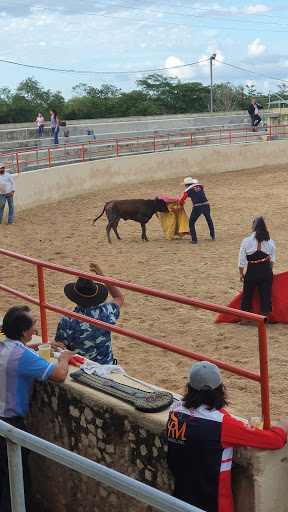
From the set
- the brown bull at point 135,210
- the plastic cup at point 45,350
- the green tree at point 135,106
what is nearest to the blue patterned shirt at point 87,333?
the plastic cup at point 45,350

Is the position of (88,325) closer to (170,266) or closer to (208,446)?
(208,446)

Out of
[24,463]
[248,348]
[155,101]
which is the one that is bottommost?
[248,348]

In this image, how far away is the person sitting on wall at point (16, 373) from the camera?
393 centimetres

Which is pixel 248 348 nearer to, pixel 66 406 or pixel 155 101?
pixel 66 406

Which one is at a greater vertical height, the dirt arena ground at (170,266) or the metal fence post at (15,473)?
the metal fence post at (15,473)

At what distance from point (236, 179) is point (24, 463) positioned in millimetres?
19125

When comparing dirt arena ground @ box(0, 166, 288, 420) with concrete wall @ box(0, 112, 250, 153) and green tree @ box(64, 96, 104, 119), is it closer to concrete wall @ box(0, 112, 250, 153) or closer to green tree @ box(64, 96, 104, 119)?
concrete wall @ box(0, 112, 250, 153)

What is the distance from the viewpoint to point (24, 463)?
405cm

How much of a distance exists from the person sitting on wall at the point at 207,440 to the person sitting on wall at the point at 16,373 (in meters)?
1.08

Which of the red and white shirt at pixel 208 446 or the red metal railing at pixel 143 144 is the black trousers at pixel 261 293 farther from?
the red metal railing at pixel 143 144

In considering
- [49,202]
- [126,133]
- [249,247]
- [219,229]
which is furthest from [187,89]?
[249,247]

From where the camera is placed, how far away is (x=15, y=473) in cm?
246

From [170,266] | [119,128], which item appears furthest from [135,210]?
[119,128]

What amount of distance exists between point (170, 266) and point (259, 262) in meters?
3.79
